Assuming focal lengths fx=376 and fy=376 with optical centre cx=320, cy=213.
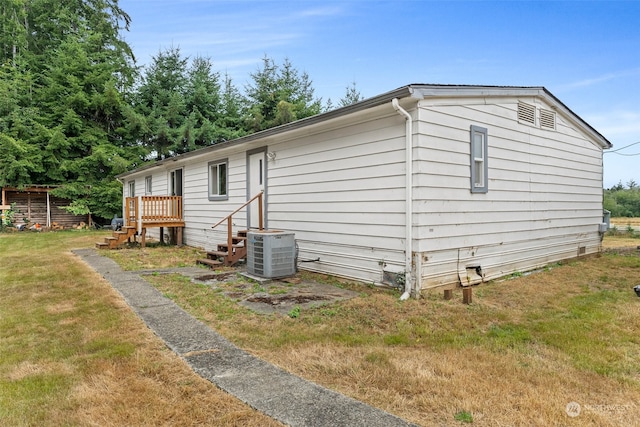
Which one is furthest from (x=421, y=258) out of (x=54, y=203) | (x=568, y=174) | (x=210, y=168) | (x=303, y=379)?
(x=54, y=203)

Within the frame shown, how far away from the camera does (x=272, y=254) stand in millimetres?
6559

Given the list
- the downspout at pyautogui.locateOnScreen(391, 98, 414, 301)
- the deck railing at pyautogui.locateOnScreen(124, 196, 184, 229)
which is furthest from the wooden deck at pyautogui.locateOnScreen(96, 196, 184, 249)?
the downspout at pyautogui.locateOnScreen(391, 98, 414, 301)

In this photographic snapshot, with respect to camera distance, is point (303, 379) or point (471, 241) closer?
point (303, 379)

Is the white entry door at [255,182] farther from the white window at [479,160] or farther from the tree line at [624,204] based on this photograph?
the tree line at [624,204]

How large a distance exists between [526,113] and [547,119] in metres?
0.97

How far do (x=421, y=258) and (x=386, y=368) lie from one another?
262 centimetres

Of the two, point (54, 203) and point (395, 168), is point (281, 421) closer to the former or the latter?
point (395, 168)

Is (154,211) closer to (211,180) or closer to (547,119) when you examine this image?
(211,180)

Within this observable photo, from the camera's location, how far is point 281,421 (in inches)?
88.4

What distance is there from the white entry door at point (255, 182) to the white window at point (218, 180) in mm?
1296

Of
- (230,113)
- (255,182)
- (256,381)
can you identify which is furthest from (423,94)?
(230,113)

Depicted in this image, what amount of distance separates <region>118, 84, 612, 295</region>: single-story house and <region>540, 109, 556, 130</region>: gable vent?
0.07 ft

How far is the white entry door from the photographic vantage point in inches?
340

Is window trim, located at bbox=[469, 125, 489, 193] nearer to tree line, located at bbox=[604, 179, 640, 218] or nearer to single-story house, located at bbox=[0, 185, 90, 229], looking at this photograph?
single-story house, located at bbox=[0, 185, 90, 229]
